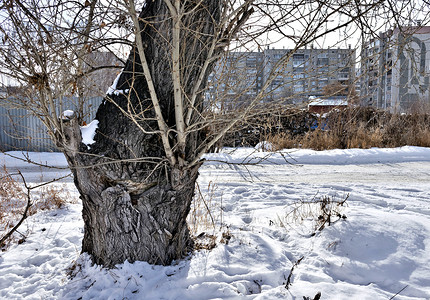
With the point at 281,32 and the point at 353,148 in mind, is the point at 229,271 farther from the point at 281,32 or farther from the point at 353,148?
the point at 353,148

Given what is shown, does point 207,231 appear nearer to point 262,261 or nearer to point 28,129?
point 262,261

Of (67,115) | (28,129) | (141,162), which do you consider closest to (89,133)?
(67,115)

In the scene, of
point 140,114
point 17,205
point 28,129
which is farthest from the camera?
point 28,129

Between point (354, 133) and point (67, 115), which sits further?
point (354, 133)

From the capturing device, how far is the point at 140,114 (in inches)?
88.8

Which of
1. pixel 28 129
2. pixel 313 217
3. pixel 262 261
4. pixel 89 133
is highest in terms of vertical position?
pixel 28 129

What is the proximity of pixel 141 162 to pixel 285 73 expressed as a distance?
134 centimetres

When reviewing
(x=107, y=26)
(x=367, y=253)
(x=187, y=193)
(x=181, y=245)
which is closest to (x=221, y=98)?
(x=187, y=193)

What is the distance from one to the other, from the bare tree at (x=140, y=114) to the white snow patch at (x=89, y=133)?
0.03 metres

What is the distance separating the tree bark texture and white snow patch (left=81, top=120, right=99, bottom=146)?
35mm

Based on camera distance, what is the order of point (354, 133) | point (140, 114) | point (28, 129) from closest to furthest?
point (140, 114), point (28, 129), point (354, 133)

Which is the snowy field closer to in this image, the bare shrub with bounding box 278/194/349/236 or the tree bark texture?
the bare shrub with bounding box 278/194/349/236

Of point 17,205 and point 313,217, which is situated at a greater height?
point 313,217

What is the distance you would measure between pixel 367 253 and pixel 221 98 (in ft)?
6.05
